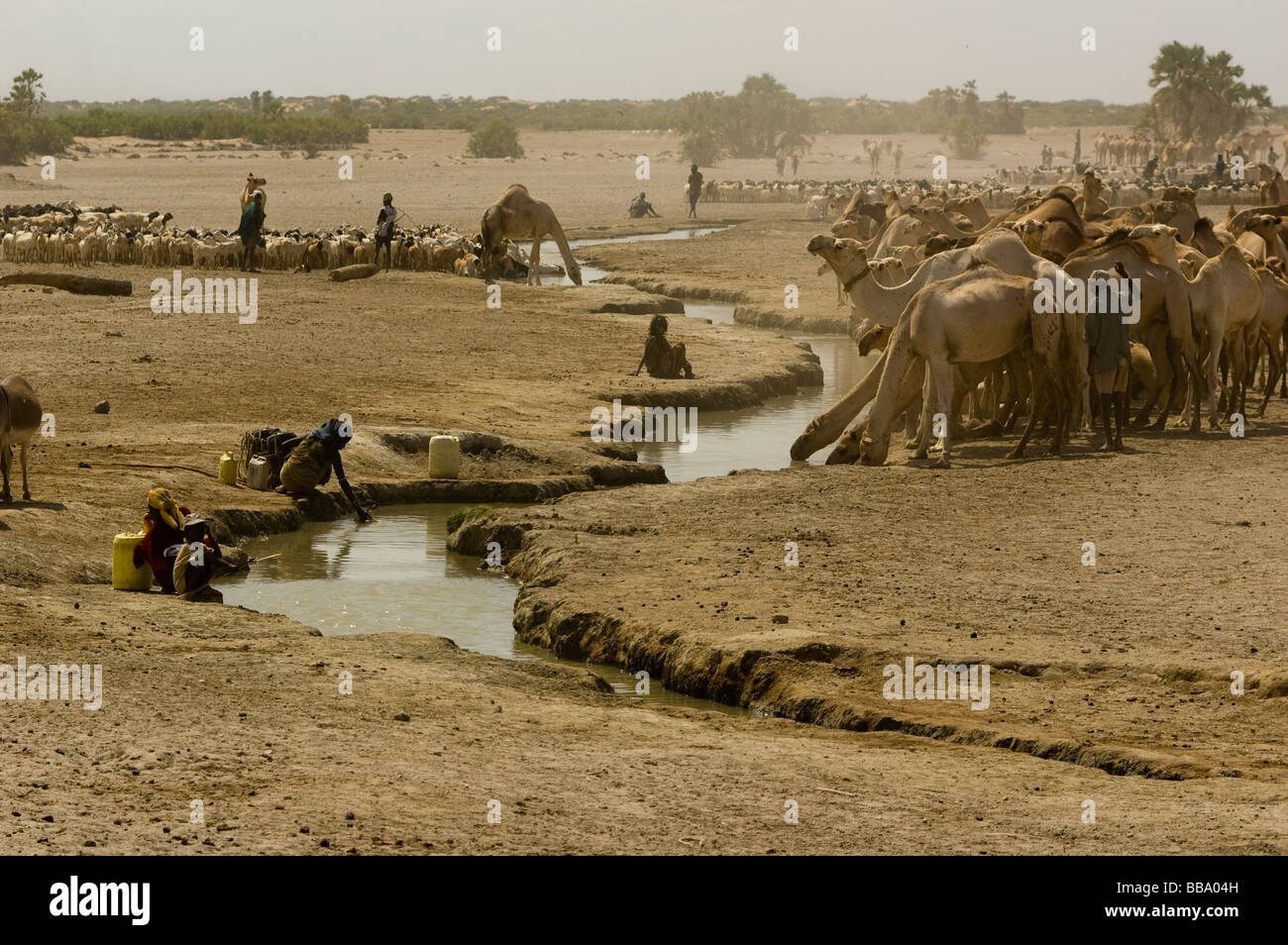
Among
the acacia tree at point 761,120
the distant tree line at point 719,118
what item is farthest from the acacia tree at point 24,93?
the acacia tree at point 761,120

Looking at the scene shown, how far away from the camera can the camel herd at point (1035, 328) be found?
52.5 feet

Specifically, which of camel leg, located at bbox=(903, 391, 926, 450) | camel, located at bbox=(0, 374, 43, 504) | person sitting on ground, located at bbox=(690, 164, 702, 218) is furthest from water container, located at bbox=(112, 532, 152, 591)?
person sitting on ground, located at bbox=(690, 164, 702, 218)

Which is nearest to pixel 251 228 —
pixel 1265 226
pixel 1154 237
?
pixel 1265 226

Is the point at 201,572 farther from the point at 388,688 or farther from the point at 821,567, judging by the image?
the point at 821,567

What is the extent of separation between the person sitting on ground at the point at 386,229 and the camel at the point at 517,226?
1.65 metres

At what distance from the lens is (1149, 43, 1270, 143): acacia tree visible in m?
84.8

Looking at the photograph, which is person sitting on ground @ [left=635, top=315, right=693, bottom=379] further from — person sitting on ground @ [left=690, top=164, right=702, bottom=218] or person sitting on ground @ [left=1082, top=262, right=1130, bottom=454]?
person sitting on ground @ [left=690, top=164, right=702, bottom=218]

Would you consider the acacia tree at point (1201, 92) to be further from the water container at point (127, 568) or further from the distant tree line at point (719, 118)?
the water container at point (127, 568)

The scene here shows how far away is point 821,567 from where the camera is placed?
39.1ft

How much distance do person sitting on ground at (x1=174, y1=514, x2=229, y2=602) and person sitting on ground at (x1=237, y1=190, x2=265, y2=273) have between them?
775 inches

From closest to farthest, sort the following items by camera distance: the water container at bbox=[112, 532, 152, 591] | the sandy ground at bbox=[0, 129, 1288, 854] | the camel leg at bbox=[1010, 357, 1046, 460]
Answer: the sandy ground at bbox=[0, 129, 1288, 854] → the water container at bbox=[112, 532, 152, 591] → the camel leg at bbox=[1010, 357, 1046, 460]

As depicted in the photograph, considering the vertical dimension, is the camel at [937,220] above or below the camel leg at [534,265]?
above

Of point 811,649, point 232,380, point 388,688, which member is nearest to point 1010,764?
point 811,649

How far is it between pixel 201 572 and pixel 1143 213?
15.8m
